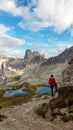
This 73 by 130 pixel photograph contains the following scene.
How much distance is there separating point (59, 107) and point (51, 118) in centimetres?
307

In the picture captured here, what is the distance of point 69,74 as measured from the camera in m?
45.8

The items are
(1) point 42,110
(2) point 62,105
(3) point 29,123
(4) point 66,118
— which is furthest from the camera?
(1) point 42,110

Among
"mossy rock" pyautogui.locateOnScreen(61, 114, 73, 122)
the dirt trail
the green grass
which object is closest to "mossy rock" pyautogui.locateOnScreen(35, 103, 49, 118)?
the green grass

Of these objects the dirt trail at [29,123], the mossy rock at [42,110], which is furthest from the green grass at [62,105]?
the dirt trail at [29,123]

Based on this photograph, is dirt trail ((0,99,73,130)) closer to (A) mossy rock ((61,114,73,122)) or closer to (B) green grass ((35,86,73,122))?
(A) mossy rock ((61,114,73,122))

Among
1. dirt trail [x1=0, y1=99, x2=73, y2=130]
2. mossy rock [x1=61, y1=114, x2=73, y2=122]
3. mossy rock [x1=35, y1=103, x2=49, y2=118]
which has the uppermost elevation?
mossy rock [x1=35, y1=103, x2=49, y2=118]

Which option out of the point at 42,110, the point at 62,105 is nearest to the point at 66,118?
the point at 62,105

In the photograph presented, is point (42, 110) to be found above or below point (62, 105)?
below

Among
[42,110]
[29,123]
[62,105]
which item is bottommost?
[29,123]

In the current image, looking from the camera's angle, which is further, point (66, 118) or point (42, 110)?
point (42, 110)

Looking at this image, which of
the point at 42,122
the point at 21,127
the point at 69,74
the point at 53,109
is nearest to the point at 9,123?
the point at 21,127

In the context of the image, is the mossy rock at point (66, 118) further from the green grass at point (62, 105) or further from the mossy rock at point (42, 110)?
the mossy rock at point (42, 110)

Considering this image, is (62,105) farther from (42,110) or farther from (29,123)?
(29,123)

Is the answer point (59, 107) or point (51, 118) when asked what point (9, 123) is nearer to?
point (51, 118)
